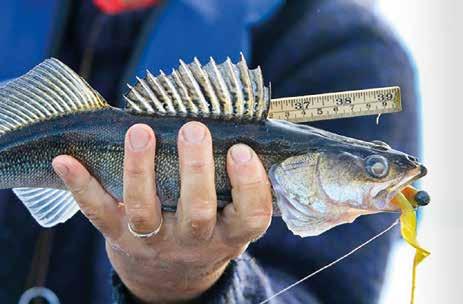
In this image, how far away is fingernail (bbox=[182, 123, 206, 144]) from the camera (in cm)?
88

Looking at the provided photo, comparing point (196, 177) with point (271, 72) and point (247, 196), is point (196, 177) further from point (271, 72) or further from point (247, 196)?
point (271, 72)

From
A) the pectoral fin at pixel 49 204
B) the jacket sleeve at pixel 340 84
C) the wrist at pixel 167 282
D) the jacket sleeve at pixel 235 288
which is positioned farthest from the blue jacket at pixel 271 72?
the pectoral fin at pixel 49 204

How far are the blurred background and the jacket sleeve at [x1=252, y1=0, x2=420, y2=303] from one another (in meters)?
0.16

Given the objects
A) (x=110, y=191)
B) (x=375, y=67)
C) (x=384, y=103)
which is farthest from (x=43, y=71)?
(x=375, y=67)

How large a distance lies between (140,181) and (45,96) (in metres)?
0.22

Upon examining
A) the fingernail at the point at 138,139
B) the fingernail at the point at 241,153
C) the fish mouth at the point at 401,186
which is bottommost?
the fish mouth at the point at 401,186

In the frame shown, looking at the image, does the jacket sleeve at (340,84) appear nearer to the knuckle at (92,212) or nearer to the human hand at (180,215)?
the human hand at (180,215)

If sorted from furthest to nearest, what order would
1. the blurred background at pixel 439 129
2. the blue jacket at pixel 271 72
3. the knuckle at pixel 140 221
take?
the blurred background at pixel 439 129 → the blue jacket at pixel 271 72 → the knuckle at pixel 140 221

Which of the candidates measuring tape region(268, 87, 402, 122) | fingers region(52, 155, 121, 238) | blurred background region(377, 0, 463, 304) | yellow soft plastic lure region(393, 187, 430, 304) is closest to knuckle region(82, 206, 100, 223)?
fingers region(52, 155, 121, 238)

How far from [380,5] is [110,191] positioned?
127 centimetres

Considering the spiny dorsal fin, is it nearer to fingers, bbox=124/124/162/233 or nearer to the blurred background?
fingers, bbox=124/124/162/233

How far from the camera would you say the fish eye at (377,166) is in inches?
33.5

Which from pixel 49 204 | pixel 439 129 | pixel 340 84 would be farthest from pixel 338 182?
pixel 439 129

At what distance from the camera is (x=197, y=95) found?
920mm
